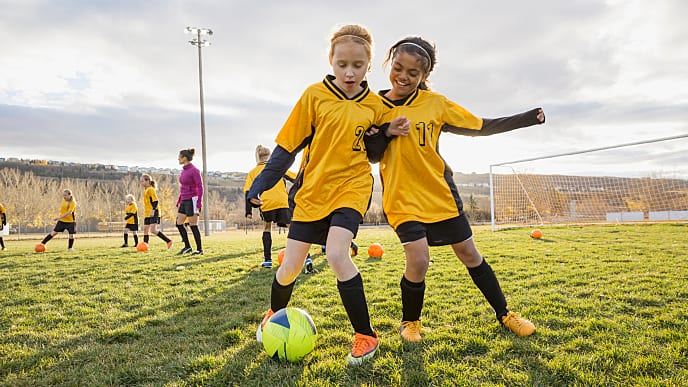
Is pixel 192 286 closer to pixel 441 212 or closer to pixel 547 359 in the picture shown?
pixel 441 212

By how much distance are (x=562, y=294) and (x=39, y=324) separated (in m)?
5.37

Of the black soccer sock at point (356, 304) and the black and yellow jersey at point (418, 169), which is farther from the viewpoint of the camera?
the black and yellow jersey at point (418, 169)

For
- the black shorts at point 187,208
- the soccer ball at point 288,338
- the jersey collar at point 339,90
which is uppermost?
the jersey collar at point 339,90

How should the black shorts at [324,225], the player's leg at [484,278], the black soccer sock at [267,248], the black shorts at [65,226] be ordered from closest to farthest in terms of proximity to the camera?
1. the black shorts at [324,225]
2. the player's leg at [484,278]
3. the black soccer sock at [267,248]
4. the black shorts at [65,226]

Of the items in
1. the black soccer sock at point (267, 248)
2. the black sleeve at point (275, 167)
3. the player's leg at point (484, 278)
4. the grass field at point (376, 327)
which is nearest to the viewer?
the grass field at point (376, 327)

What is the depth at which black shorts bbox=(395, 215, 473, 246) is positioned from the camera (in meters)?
3.13

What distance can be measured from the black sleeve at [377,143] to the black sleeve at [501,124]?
0.59m

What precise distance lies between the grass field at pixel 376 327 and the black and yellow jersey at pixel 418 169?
0.98m

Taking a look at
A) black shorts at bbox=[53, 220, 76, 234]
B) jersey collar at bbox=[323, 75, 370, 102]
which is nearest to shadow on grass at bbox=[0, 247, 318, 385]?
jersey collar at bbox=[323, 75, 370, 102]

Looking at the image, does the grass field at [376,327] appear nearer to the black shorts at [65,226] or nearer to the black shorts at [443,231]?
the black shorts at [443,231]

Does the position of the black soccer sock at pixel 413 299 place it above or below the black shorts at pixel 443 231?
below

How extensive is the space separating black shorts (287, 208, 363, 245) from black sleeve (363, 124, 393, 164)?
1.59 feet

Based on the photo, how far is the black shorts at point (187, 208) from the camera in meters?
9.58

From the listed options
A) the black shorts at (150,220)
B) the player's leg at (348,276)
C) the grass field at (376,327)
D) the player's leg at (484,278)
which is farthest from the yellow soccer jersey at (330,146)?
the black shorts at (150,220)
